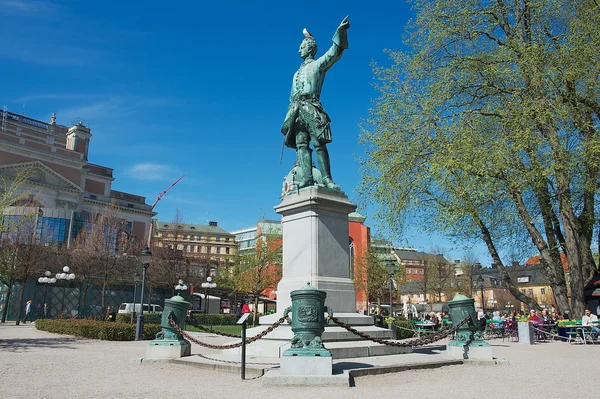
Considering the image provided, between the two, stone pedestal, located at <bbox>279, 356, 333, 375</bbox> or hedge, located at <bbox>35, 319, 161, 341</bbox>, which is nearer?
stone pedestal, located at <bbox>279, 356, 333, 375</bbox>

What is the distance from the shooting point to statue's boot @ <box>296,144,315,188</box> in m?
11.3

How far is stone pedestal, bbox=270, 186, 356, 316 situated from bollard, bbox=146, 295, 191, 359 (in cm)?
232

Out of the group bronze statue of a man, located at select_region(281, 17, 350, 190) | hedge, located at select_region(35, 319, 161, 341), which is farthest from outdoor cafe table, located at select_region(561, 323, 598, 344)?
hedge, located at select_region(35, 319, 161, 341)

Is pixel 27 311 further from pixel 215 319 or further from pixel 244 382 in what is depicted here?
pixel 244 382

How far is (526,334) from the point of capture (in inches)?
787

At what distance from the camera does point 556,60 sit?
18781 mm

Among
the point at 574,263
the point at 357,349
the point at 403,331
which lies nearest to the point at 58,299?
the point at 403,331

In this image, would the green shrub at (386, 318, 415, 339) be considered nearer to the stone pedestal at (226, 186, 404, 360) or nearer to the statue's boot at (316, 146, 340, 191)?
the stone pedestal at (226, 186, 404, 360)

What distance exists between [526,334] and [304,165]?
45.8 ft

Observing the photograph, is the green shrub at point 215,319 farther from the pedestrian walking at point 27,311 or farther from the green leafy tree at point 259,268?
the pedestrian walking at point 27,311

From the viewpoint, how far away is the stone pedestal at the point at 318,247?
407 inches

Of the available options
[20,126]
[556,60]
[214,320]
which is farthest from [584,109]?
[20,126]

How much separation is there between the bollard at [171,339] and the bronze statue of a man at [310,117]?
3.92 meters

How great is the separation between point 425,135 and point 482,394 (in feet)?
50.5
